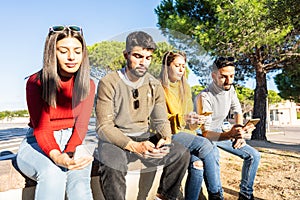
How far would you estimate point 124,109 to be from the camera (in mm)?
1746

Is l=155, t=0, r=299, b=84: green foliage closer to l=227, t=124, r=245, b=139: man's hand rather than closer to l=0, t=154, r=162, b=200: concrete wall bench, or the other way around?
l=227, t=124, r=245, b=139: man's hand

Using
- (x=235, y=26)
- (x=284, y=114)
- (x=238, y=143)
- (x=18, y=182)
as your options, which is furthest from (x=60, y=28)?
(x=284, y=114)

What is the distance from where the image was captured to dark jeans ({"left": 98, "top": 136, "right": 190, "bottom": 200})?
185cm


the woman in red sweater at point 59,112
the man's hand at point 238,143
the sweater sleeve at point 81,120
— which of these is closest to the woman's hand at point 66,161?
the woman in red sweater at point 59,112

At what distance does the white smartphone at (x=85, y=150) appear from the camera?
1803mm

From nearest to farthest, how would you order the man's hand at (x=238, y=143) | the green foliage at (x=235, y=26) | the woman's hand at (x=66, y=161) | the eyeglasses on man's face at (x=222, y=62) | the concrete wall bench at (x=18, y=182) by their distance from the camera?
the woman's hand at (x=66, y=161) → the concrete wall bench at (x=18, y=182) → the eyeglasses on man's face at (x=222, y=62) → the man's hand at (x=238, y=143) → the green foliage at (x=235, y=26)

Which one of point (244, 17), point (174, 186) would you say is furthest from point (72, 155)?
point (244, 17)

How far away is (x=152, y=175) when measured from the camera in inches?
94.5

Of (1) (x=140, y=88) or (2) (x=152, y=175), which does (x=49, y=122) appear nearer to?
(1) (x=140, y=88)

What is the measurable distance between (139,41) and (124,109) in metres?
0.35

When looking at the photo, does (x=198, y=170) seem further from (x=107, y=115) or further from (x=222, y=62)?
(x=107, y=115)

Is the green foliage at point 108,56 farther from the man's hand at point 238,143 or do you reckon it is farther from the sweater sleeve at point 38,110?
the man's hand at point 238,143

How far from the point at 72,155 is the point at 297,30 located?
9.82 meters

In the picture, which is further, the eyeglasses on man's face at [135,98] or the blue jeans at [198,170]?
the blue jeans at [198,170]
